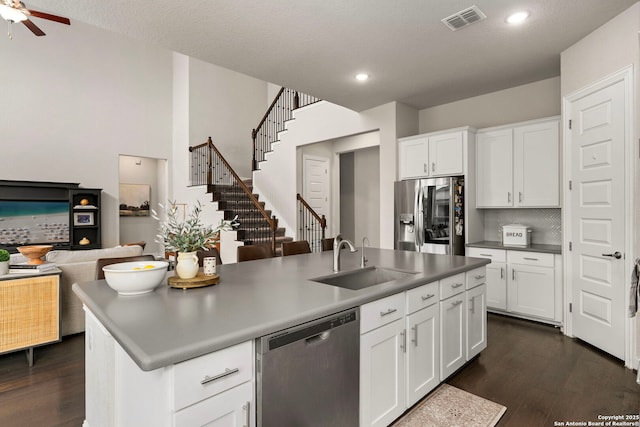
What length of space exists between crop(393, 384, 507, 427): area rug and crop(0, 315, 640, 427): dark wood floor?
9 centimetres

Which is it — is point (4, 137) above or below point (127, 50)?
below

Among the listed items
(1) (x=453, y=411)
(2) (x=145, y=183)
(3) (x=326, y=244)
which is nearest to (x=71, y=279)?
(3) (x=326, y=244)

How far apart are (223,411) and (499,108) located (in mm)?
4943

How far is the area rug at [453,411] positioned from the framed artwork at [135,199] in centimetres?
840

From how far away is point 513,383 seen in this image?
2.58 meters

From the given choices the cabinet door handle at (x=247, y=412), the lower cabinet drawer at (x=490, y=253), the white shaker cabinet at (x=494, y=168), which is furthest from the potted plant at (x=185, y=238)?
the white shaker cabinet at (x=494, y=168)

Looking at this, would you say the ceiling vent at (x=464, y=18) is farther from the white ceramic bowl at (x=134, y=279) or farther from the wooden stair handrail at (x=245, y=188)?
the wooden stair handrail at (x=245, y=188)

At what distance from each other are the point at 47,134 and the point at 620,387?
927cm

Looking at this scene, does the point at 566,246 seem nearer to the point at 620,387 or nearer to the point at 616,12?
the point at 620,387

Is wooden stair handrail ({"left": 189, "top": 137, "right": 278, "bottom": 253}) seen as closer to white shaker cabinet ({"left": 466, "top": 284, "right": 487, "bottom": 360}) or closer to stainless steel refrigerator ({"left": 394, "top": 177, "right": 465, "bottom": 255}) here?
stainless steel refrigerator ({"left": 394, "top": 177, "right": 465, "bottom": 255})

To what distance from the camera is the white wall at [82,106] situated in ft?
21.4

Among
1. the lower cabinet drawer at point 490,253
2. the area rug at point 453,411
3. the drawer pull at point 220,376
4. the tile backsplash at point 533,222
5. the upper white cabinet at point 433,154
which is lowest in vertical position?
the area rug at point 453,411

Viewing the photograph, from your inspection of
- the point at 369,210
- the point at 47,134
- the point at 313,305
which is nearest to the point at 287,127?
the point at 369,210

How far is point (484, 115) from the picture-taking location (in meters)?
4.81
